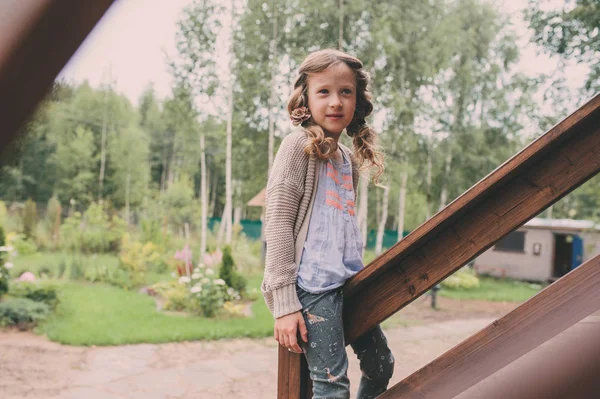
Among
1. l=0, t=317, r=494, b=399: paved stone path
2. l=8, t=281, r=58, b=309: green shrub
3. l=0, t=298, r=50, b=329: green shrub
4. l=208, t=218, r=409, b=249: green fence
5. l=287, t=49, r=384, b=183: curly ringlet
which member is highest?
l=287, t=49, r=384, b=183: curly ringlet

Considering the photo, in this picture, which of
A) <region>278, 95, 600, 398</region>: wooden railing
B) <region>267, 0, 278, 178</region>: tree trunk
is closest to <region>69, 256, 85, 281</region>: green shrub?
<region>267, 0, 278, 178</region>: tree trunk

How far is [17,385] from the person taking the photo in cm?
413

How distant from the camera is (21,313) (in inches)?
224

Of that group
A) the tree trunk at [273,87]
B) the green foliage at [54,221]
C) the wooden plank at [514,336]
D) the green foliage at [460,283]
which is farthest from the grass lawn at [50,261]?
the wooden plank at [514,336]

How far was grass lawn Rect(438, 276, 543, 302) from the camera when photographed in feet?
35.1

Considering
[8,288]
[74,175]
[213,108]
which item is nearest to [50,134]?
[74,175]

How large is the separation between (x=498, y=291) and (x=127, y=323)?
9072mm

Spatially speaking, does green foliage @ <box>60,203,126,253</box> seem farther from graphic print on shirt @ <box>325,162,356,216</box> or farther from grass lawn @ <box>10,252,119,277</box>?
graphic print on shirt @ <box>325,162,356,216</box>

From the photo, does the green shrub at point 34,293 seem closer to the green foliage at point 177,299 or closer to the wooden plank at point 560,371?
the green foliage at point 177,299

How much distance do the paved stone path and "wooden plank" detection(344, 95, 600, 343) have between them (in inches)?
140

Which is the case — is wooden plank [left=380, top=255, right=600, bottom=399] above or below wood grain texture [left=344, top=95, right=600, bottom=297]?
below

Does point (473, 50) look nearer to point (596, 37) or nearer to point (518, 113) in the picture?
point (518, 113)

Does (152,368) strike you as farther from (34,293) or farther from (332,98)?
(332,98)

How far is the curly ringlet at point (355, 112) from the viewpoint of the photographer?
135 cm
